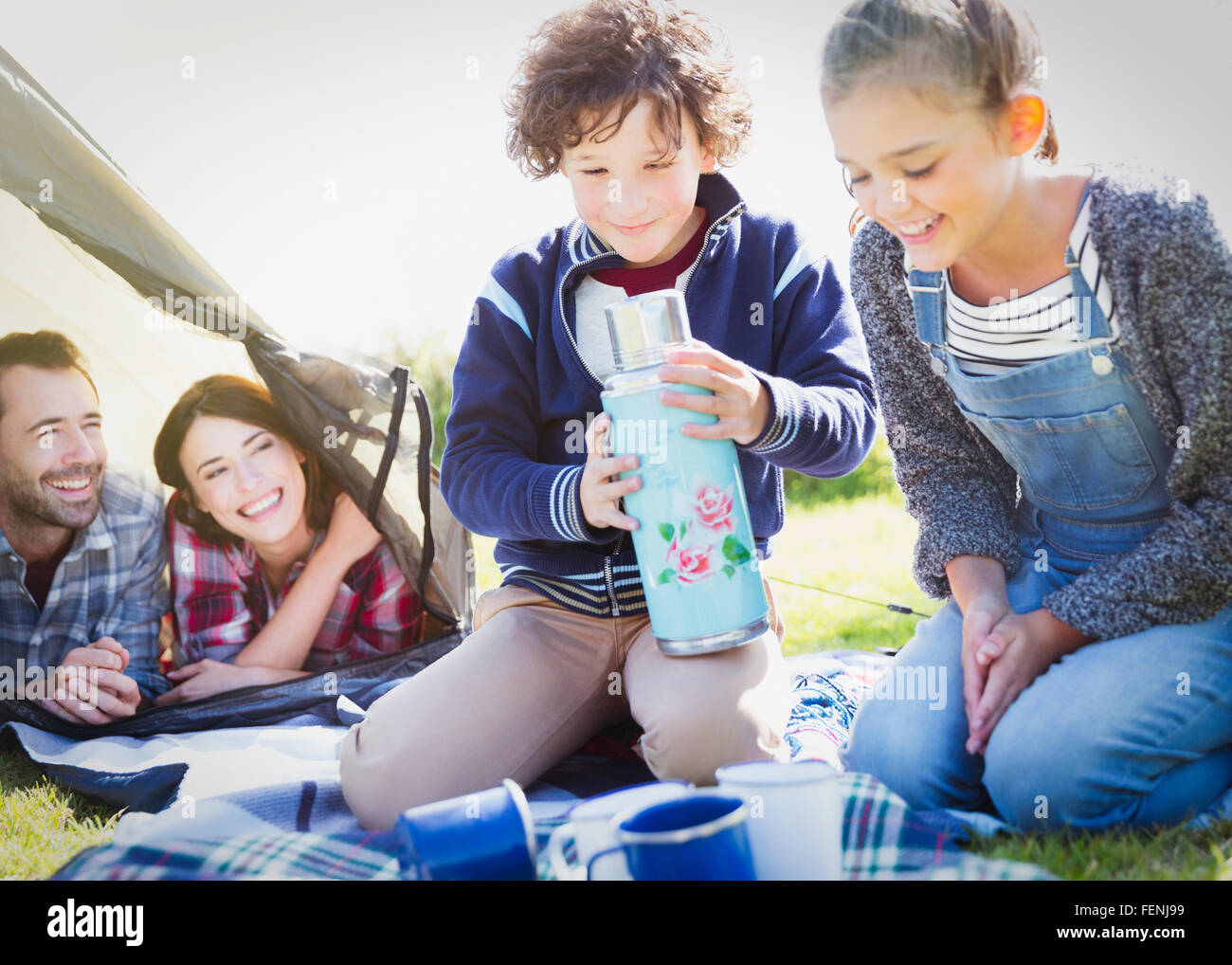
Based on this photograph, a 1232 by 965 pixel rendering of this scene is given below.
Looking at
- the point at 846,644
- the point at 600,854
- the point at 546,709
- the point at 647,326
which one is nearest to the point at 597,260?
the point at 647,326

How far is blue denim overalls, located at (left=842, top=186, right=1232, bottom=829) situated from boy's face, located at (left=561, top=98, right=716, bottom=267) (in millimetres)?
311

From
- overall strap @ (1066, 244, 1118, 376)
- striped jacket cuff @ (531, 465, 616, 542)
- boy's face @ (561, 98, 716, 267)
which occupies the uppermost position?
boy's face @ (561, 98, 716, 267)

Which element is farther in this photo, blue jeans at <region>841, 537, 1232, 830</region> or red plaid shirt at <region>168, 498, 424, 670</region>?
red plaid shirt at <region>168, 498, 424, 670</region>

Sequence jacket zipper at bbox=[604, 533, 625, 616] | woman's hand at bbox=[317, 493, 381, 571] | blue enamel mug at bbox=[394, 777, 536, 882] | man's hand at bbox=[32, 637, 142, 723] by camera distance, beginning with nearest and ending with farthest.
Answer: blue enamel mug at bbox=[394, 777, 536, 882] → jacket zipper at bbox=[604, 533, 625, 616] → man's hand at bbox=[32, 637, 142, 723] → woman's hand at bbox=[317, 493, 381, 571]

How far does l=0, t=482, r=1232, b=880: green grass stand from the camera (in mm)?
1056

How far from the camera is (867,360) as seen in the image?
56.4 inches

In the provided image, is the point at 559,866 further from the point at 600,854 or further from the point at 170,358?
the point at 170,358

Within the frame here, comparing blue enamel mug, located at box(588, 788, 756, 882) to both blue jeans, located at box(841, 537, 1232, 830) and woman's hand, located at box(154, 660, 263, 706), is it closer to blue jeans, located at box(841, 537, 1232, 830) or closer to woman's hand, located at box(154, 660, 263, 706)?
blue jeans, located at box(841, 537, 1232, 830)

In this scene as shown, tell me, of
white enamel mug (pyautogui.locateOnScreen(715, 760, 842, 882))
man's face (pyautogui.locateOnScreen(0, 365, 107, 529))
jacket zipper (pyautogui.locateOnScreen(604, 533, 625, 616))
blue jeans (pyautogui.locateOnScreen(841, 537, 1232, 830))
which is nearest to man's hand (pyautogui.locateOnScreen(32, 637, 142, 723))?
man's face (pyautogui.locateOnScreen(0, 365, 107, 529))

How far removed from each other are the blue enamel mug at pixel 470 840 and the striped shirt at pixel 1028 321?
720 millimetres

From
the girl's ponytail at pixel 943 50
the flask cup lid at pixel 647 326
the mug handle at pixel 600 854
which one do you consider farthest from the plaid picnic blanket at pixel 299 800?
the girl's ponytail at pixel 943 50

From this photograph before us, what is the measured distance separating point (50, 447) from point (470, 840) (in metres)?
1.26

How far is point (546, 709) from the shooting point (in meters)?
1.39

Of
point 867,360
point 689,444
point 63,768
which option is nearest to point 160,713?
point 63,768
